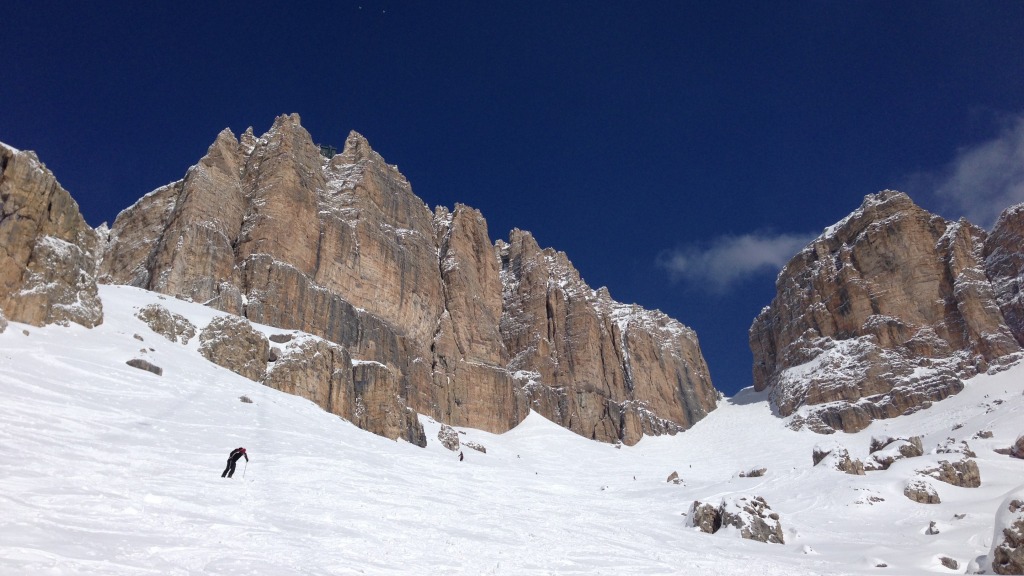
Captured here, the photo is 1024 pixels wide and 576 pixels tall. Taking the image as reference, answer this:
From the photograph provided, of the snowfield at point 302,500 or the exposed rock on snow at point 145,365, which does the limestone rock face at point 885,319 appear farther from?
the exposed rock on snow at point 145,365

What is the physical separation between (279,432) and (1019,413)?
6090cm

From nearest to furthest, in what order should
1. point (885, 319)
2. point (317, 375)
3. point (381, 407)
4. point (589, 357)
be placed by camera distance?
point (317, 375)
point (381, 407)
point (885, 319)
point (589, 357)

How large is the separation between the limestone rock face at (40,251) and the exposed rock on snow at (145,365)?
15.1 feet

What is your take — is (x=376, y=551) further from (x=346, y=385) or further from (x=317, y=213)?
(x=317, y=213)

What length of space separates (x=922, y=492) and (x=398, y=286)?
60.9m

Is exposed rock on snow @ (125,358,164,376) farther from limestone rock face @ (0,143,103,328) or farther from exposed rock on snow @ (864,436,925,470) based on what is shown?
exposed rock on snow @ (864,436,925,470)

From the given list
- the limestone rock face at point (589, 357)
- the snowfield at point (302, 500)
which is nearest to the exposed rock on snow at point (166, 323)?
the snowfield at point (302, 500)

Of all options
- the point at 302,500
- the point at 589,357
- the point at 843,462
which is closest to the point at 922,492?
the point at 843,462

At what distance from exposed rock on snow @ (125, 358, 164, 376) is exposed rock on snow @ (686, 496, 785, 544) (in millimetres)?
26157

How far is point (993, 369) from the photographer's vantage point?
81375mm

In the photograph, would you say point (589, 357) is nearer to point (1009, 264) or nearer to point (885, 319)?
point (885, 319)

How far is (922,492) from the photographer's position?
29391mm

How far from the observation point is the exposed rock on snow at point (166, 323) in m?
43.8

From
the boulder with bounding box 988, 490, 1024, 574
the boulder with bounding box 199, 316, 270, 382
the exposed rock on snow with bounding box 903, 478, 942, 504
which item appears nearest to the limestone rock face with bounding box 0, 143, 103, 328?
the boulder with bounding box 199, 316, 270, 382
